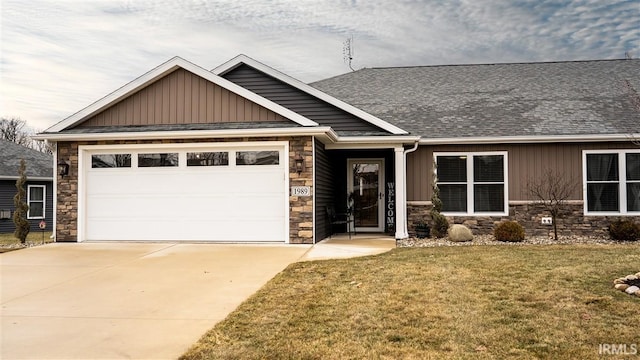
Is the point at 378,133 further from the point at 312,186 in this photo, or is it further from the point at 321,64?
the point at 321,64

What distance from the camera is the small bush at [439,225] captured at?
41.1 ft

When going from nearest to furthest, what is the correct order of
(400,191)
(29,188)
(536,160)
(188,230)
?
(188,230), (400,191), (536,160), (29,188)

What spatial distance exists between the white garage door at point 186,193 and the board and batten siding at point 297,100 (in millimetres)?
2538

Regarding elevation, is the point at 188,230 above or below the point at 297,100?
below

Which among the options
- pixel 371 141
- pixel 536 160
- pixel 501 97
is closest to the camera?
pixel 371 141

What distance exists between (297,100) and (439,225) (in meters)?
4.96

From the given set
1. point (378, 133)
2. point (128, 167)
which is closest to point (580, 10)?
point (378, 133)

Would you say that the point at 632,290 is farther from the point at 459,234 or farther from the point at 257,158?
the point at 257,158

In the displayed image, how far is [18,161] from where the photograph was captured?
71.6 feet

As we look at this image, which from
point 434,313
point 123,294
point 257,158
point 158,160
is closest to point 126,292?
point 123,294

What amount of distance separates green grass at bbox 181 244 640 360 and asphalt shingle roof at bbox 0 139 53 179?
17421 mm

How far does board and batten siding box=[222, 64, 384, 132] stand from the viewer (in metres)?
13.0

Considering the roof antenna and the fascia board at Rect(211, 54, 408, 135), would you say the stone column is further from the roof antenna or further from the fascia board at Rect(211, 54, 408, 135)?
the roof antenna

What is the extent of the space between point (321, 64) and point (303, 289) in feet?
60.8
